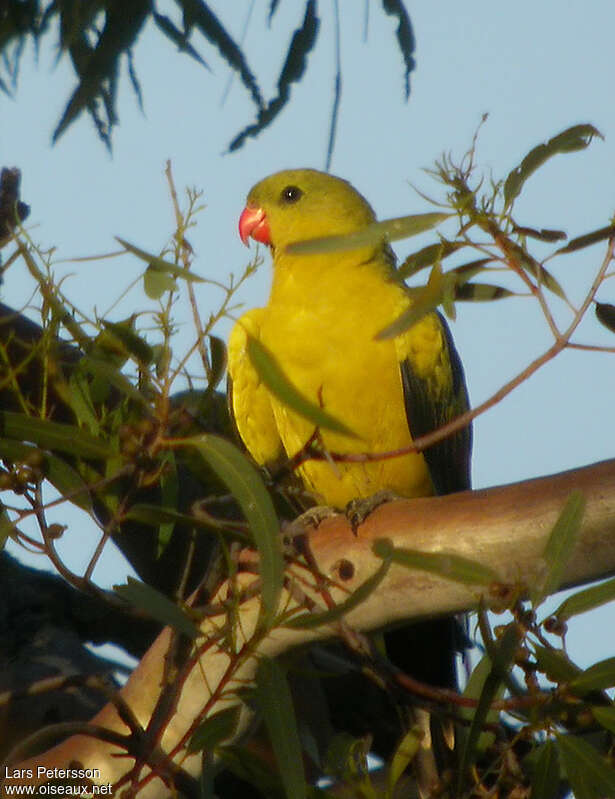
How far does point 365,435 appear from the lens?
2674mm

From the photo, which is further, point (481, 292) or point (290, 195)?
point (290, 195)

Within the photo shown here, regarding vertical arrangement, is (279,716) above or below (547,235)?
below

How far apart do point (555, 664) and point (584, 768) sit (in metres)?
0.17

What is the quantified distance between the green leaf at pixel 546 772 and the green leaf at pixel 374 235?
0.75m

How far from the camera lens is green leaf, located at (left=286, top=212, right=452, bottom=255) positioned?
1.63 metres

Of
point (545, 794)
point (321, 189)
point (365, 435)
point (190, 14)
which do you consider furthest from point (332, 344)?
point (545, 794)

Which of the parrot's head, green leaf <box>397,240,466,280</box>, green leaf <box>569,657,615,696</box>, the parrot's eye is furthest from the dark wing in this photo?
green leaf <box>569,657,615,696</box>

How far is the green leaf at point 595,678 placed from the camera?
5.38 feet

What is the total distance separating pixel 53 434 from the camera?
1.80 metres

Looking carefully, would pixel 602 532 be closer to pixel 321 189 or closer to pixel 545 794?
pixel 545 794

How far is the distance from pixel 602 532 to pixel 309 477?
1196 mm

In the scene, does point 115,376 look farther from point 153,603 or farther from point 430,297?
point 430,297

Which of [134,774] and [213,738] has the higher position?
[213,738]

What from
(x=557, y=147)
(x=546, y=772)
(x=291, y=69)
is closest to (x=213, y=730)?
(x=546, y=772)
